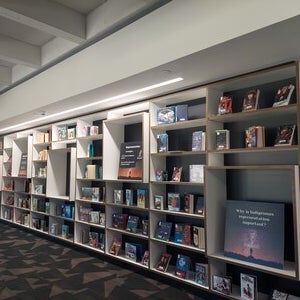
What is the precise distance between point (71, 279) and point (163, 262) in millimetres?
1235

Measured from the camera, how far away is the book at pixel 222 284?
3.09 meters

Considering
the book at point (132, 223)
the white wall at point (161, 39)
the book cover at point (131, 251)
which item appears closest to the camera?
the white wall at point (161, 39)

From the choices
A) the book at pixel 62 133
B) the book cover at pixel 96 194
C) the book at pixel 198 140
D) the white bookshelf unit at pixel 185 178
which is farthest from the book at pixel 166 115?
the book at pixel 62 133

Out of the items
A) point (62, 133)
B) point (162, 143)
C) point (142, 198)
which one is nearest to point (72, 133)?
point (62, 133)

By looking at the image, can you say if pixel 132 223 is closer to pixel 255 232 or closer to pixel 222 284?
pixel 222 284

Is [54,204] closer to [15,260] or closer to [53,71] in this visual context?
[15,260]

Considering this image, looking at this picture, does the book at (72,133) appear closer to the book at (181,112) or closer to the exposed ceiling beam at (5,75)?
the exposed ceiling beam at (5,75)

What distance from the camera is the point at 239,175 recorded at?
135 inches

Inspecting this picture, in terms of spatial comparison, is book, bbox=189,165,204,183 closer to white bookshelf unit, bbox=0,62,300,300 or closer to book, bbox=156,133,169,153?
white bookshelf unit, bbox=0,62,300,300

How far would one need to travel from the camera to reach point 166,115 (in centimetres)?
390

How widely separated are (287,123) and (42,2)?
2.83m

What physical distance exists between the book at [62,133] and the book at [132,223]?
235cm

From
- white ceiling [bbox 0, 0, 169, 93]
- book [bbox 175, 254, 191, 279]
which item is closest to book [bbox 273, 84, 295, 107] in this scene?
white ceiling [bbox 0, 0, 169, 93]

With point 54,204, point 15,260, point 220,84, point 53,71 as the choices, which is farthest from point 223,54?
point 54,204
